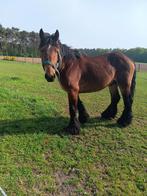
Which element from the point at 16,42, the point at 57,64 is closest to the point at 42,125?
the point at 57,64

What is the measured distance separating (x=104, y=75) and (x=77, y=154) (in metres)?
1.92

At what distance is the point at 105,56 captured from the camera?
6039mm

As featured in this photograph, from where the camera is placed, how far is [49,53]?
15.4ft

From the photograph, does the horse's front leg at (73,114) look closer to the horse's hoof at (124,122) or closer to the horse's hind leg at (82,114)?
the horse's hind leg at (82,114)

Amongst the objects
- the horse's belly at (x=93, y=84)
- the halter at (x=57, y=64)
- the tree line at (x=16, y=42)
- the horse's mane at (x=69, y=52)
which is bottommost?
the tree line at (x=16, y=42)

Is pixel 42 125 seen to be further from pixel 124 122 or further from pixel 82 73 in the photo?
pixel 124 122

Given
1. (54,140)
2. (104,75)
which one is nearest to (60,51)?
(104,75)

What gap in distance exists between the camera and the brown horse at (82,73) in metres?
4.76

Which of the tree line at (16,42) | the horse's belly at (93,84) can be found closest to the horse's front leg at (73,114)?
the horse's belly at (93,84)

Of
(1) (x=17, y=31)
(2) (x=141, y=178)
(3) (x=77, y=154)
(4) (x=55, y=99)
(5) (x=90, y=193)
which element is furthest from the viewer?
(1) (x=17, y=31)

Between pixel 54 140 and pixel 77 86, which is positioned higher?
pixel 77 86

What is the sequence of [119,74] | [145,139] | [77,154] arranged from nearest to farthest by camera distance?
[77,154]
[145,139]
[119,74]

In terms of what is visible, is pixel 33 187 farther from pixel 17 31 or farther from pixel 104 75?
pixel 17 31

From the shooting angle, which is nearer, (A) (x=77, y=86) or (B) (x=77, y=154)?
(B) (x=77, y=154)
